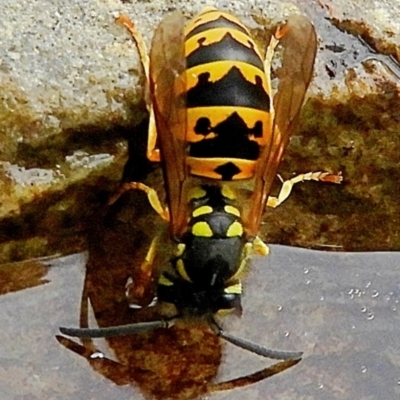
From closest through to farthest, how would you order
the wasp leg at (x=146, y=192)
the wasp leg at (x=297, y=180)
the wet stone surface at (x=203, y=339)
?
1. the wet stone surface at (x=203, y=339)
2. the wasp leg at (x=146, y=192)
3. the wasp leg at (x=297, y=180)

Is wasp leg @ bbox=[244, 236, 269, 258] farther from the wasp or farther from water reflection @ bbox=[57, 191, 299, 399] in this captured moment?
water reflection @ bbox=[57, 191, 299, 399]

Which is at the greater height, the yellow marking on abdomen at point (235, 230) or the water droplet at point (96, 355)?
the yellow marking on abdomen at point (235, 230)

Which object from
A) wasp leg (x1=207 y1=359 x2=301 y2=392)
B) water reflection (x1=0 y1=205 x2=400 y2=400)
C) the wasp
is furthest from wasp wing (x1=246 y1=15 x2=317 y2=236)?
wasp leg (x1=207 y1=359 x2=301 y2=392)

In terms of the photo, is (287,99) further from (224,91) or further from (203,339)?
(203,339)

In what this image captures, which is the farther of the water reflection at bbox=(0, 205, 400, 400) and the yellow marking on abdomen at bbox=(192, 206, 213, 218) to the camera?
the yellow marking on abdomen at bbox=(192, 206, 213, 218)

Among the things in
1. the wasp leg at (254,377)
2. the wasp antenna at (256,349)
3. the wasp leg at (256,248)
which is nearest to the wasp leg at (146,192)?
the wasp leg at (256,248)

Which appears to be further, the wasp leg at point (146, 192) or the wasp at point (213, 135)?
the wasp leg at point (146, 192)

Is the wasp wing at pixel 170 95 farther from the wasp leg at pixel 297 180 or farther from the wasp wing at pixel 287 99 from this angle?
the wasp leg at pixel 297 180
